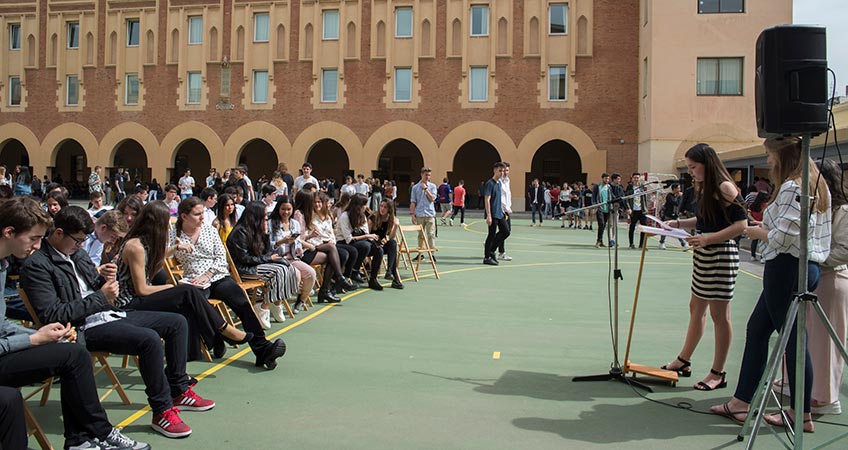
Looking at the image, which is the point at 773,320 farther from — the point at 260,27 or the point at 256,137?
the point at 260,27

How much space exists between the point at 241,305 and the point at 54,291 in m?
2.07

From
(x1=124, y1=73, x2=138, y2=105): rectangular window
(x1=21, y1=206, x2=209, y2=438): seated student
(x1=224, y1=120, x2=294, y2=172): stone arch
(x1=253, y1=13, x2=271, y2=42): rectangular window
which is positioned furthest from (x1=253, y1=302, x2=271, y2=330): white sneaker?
(x1=124, y1=73, x2=138, y2=105): rectangular window

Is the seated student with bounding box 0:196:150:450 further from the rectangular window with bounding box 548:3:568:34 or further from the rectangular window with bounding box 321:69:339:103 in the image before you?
the rectangular window with bounding box 321:69:339:103

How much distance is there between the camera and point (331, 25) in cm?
3478

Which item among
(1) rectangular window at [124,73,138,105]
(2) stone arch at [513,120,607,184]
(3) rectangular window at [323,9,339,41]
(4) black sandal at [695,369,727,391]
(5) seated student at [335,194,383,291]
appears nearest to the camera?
(4) black sandal at [695,369,727,391]

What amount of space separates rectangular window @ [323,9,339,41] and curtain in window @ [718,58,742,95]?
57.6 ft

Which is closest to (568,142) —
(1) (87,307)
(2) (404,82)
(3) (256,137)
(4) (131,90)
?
(2) (404,82)

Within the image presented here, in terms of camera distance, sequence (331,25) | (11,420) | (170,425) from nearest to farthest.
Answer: (11,420) → (170,425) → (331,25)

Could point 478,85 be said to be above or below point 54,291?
above

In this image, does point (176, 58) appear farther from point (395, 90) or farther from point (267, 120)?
point (395, 90)

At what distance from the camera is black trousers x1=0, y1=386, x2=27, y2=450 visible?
3.48 metres

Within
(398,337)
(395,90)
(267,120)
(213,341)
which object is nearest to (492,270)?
(398,337)

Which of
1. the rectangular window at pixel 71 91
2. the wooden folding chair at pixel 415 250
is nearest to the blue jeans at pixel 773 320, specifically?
the wooden folding chair at pixel 415 250

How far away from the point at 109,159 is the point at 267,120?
889cm
